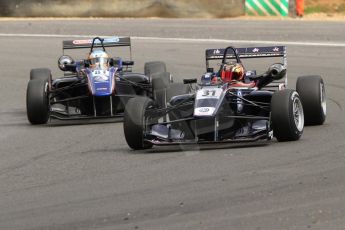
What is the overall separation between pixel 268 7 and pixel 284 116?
18.1 m

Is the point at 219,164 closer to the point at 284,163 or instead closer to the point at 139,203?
the point at 284,163

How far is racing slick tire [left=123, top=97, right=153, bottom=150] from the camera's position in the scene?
1134 centimetres

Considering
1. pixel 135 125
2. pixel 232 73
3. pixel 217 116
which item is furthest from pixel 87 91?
pixel 217 116

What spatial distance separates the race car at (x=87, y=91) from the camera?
1460cm

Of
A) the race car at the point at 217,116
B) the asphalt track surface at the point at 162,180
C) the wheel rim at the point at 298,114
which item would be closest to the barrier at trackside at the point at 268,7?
the asphalt track surface at the point at 162,180

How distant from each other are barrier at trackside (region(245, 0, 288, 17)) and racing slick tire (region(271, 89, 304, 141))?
17.7m

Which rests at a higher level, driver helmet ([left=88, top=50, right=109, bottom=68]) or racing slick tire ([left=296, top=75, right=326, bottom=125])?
driver helmet ([left=88, top=50, right=109, bottom=68])

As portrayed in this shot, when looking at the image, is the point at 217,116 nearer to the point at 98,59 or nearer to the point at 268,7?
the point at 98,59

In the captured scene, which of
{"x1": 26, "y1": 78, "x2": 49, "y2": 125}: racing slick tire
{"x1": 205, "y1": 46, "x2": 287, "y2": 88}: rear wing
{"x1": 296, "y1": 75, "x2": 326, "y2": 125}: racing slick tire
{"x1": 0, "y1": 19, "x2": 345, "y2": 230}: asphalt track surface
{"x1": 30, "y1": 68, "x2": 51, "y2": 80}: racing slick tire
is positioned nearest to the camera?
{"x1": 0, "y1": 19, "x2": 345, "y2": 230}: asphalt track surface

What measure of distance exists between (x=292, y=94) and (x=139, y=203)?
3585 millimetres

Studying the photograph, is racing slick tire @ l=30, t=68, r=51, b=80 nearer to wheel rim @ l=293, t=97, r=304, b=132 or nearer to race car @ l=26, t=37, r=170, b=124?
race car @ l=26, t=37, r=170, b=124

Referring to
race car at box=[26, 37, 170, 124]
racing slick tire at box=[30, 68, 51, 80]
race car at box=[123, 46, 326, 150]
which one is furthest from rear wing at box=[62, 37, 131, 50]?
race car at box=[123, 46, 326, 150]

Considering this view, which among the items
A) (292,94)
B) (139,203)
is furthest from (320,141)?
(139,203)

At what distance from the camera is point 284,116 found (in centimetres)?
1115
